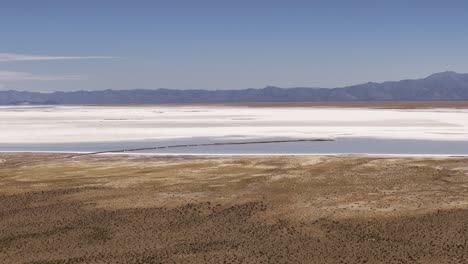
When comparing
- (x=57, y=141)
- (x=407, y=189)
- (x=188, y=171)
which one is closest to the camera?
(x=407, y=189)

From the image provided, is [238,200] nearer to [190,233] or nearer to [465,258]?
[190,233]

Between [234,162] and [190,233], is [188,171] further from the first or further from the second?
[190,233]

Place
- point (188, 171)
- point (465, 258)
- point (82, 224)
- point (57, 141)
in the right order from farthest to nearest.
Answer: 1. point (57, 141)
2. point (188, 171)
3. point (82, 224)
4. point (465, 258)

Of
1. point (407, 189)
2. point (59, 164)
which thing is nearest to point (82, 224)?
point (407, 189)

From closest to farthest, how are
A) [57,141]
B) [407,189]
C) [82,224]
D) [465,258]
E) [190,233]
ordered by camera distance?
[465,258] < [190,233] < [82,224] < [407,189] < [57,141]

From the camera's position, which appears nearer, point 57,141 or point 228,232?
point 228,232

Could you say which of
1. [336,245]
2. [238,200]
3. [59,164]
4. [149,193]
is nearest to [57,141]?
[59,164]
